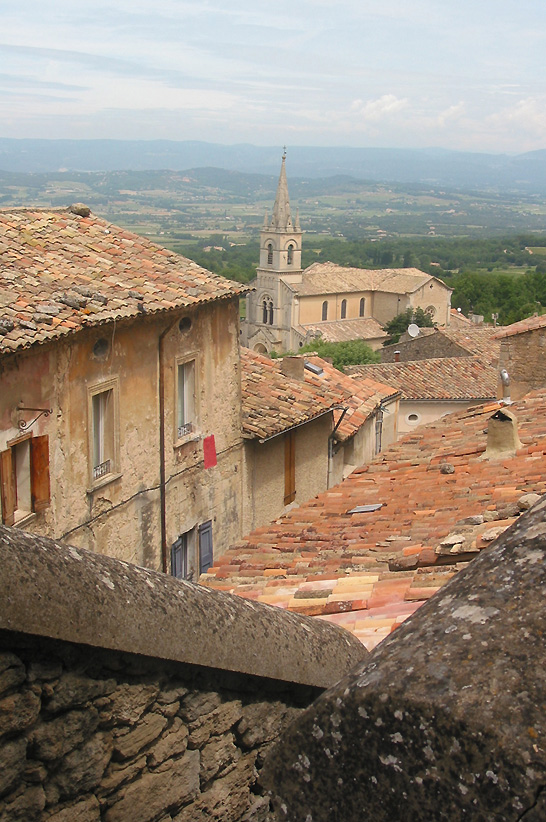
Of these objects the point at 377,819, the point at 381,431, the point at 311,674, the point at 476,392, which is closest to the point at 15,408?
the point at 311,674

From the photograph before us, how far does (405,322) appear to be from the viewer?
281 feet

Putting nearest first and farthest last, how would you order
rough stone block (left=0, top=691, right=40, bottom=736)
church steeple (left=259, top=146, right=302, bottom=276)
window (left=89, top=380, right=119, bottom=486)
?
rough stone block (left=0, top=691, right=40, bottom=736) < window (left=89, top=380, right=119, bottom=486) < church steeple (left=259, top=146, right=302, bottom=276)

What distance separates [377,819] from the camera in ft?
5.09

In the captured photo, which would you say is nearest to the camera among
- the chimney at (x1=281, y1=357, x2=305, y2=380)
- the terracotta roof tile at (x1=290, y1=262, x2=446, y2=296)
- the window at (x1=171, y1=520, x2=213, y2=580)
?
the window at (x1=171, y1=520, x2=213, y2=580)

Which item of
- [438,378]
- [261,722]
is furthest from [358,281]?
[261,722]

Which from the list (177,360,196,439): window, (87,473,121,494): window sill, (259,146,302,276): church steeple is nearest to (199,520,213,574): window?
(177,360,196,439): window

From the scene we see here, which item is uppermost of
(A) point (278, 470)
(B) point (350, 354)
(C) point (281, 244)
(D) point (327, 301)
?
(A) point (278, 470)

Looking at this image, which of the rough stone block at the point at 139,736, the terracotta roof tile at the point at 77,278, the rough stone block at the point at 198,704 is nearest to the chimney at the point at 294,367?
the terracotta roof tile at the point at 77,278

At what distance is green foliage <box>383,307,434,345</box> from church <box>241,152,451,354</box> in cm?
191

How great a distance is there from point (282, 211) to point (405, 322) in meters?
26.9

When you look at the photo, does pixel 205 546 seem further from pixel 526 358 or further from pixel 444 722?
pixel 444 722

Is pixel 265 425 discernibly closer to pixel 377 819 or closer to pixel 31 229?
pixel 31 229

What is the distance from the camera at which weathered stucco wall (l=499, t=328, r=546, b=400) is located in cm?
1659

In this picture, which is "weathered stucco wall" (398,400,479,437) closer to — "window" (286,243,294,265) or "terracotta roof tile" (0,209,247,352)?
"terracotta roof tile" (0,209,247,352)
